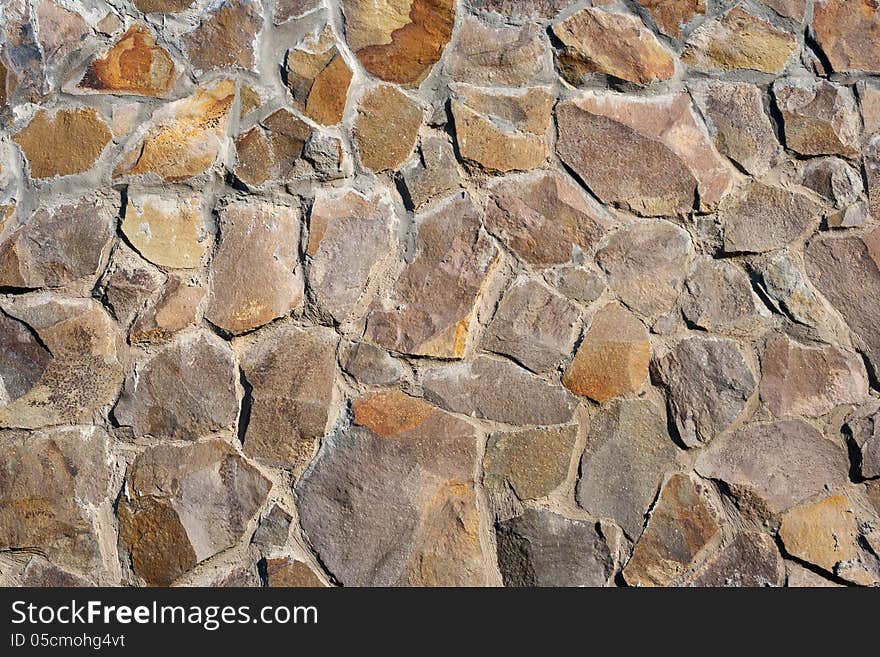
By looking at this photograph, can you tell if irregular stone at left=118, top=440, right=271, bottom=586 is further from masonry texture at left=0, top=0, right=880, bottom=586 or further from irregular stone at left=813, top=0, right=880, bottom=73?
irregular stone at left=813, top=0, right=880, bottom=73

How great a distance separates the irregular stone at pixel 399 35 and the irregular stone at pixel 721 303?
71 centimetres

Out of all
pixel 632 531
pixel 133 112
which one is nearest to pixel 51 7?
pixel 133 112

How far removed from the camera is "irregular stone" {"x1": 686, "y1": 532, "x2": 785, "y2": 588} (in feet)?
5.50

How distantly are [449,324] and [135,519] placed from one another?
739 mm

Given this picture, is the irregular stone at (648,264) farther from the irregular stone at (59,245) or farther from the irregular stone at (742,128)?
the irregular stone at (59,245)

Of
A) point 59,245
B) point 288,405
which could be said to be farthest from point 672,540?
point 59,245

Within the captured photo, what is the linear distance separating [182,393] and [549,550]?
80 cm

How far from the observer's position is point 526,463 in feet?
5.49

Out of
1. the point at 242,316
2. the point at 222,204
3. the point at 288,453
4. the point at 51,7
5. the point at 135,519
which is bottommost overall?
the point at 135,519

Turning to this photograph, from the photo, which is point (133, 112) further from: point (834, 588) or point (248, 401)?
point (834, 588)

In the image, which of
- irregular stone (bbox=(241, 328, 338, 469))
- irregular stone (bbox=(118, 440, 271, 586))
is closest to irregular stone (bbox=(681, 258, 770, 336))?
irregular stone (bbox=(241, 328, 338, 469))

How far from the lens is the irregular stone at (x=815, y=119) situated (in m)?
1.74

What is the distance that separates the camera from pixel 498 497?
1671mm

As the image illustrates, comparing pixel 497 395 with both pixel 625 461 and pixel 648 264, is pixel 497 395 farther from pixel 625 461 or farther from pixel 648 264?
pixel 648 264
